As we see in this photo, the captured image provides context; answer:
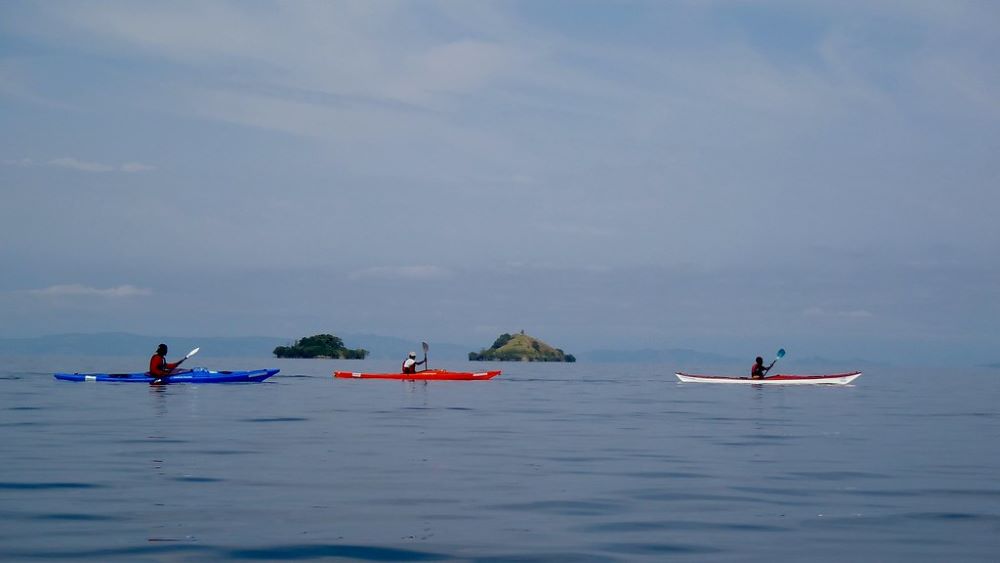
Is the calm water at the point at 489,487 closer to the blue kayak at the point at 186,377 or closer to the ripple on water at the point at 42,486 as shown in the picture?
the ripple on water at the point at 42,486

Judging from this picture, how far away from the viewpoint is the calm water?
1352 cm

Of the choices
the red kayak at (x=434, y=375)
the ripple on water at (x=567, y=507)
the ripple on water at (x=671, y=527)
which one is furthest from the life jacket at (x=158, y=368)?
the ripple on water at (x=671, y=527)

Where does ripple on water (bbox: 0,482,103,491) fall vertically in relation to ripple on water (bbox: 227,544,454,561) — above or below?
above

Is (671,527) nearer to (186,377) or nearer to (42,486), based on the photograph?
(42,486)

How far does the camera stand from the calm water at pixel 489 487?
1352cm

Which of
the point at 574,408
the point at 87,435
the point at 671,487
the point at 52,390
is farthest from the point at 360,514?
the point at 52,390

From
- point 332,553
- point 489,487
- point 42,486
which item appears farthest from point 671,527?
point 42,486

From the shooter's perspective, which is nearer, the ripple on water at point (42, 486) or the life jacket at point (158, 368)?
the ripple on water at point (42, 486)

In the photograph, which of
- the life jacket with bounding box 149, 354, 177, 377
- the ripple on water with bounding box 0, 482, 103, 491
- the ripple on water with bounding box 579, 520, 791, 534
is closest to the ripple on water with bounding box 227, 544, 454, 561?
the ripple on water with bounding box 579, 520, 791, 534

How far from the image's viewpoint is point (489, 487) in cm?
1914

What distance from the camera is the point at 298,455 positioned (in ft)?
79.5

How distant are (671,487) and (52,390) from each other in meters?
47.0

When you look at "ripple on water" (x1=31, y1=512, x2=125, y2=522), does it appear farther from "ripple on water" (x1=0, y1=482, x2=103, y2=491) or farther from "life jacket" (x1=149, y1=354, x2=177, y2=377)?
"life jacket" (x1=149, y1=354, x2=177, y2=377)

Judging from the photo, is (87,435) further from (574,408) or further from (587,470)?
(574,408)
